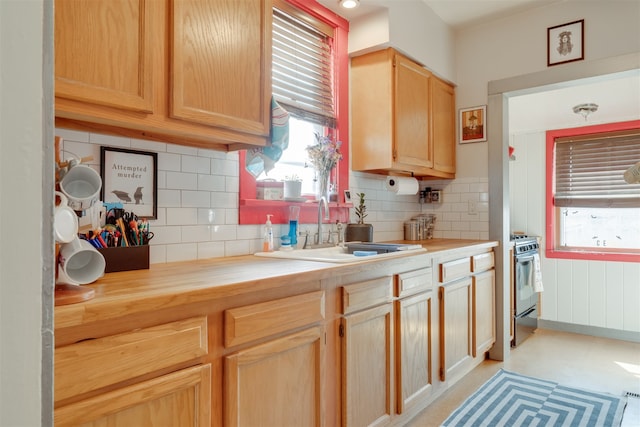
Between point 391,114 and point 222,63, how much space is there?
1.44 m

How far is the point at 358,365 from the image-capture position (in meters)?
1.78

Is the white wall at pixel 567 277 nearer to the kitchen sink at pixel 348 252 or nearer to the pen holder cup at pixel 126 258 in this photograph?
the kitchen sink at pixel 348 252

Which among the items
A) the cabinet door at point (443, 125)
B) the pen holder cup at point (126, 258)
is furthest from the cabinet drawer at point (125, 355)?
the cabinet door at point (443, 125)

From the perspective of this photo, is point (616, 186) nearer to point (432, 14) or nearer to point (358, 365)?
point (432, 14)

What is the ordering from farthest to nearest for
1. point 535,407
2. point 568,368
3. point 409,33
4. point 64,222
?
point 568,368
point 409,33
point 535,407
point 64,222

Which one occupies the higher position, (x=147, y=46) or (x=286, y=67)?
(x=286, y=67)

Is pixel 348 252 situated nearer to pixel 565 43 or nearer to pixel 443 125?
pixel 443 125

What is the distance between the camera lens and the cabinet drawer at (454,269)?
250 centimetres

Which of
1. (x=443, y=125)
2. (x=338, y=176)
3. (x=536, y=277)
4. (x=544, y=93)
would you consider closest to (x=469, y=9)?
(x=443, y=125)

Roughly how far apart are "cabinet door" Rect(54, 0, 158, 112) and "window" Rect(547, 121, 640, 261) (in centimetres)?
453

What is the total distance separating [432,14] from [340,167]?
1.48 metres

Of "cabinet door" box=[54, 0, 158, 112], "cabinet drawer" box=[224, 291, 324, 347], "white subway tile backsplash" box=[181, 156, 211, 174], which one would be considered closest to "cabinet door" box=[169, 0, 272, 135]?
"cabinet door" box=[54, 0, 158, 112]

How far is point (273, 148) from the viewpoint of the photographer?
192cm

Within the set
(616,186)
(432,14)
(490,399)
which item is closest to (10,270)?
(490,399)
